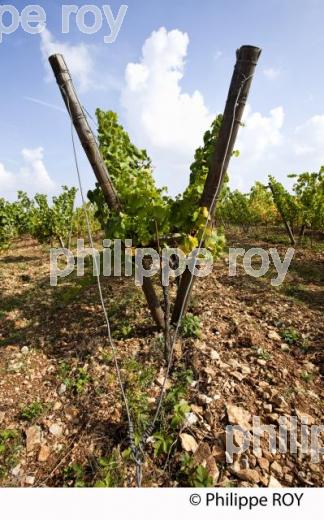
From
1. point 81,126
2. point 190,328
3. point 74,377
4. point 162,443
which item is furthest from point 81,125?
point 162,443

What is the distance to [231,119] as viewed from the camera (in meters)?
3.02

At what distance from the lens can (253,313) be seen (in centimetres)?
532

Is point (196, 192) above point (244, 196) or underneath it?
underneath

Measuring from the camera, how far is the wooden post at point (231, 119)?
9.14 feet

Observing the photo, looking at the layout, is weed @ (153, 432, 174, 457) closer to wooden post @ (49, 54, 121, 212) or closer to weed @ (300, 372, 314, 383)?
weed @ (300, 372, 314, 383)

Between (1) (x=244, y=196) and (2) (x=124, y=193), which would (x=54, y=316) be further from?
(1) (x=244, y=196)

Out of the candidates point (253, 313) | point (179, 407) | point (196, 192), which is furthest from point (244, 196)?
point (179, 407)

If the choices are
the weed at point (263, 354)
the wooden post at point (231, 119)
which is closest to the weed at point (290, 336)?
the weed at point (263, 354)

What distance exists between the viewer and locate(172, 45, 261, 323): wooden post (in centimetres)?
279

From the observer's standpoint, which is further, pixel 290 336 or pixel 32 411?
pixel 290 336

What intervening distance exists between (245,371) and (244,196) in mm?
15386

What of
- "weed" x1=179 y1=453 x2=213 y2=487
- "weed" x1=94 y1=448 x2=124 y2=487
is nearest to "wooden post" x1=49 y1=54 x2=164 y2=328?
"weed" x1=94 y1=448 x2=124 y2=487

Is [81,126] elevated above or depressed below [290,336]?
above

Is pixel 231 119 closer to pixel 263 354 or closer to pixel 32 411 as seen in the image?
pixel 263 354
